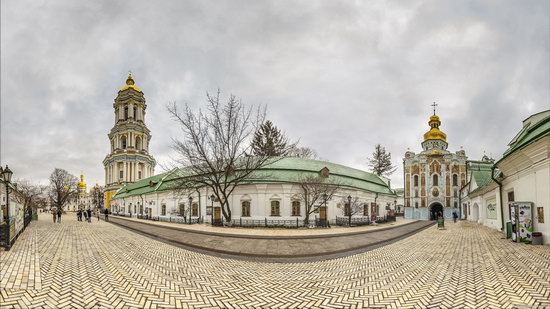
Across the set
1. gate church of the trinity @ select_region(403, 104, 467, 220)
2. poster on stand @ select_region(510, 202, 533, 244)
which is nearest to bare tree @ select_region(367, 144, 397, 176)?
gate church of the trinity @ select_region(403, 104, 467, 220)

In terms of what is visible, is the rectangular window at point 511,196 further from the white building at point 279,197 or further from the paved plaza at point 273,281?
the white building at point 279,197

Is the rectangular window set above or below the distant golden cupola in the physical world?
below

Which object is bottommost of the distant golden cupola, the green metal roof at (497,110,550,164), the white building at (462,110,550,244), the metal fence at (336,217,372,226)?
the metal fence at (336,217,372,226)

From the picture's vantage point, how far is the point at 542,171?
11164 mm

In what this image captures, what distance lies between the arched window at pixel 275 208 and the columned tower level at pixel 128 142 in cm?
3912

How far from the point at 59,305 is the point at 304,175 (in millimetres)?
22812

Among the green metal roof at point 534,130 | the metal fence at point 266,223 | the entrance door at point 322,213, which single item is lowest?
the metal fence at point 266,223

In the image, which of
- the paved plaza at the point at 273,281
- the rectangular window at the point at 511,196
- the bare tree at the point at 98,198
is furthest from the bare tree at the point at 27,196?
the rectangular window at the point at 511,196

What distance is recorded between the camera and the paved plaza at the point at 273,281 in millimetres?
5641

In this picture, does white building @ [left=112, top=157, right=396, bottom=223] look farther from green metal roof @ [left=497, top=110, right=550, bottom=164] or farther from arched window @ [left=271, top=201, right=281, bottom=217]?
green metal roof @ [left=497, top=110, right=550, bottom=164]

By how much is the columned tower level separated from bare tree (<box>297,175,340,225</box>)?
136 feet

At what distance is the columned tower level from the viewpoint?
5459 centimetres

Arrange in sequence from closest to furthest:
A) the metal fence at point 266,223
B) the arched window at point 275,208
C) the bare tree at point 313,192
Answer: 1. the bare tree at point 313,192
2. the metal fence at point 266,223
3. the arched window at point 275,208

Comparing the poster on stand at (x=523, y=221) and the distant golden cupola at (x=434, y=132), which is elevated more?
the distant golden cupola at (x=434, y=132)
